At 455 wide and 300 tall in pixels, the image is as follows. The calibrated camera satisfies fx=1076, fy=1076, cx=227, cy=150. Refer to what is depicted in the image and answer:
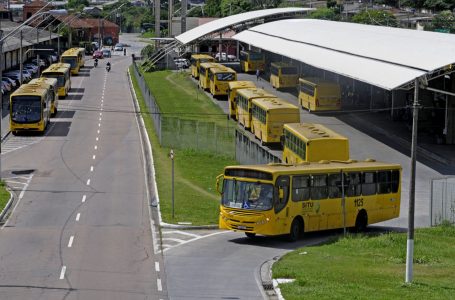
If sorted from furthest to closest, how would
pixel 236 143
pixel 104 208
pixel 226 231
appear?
pixel 236 143 → pixel 104 208 → pixel 226 231

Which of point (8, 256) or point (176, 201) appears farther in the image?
point (176, 201)

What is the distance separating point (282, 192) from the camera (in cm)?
3797

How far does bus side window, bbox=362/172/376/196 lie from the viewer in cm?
4112

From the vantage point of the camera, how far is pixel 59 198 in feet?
157

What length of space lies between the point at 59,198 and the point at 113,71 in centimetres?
9164

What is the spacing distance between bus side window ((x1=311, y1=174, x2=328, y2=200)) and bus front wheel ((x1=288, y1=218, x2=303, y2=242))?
1.06m

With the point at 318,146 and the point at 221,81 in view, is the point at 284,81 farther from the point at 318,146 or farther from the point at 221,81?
the point at 318,146

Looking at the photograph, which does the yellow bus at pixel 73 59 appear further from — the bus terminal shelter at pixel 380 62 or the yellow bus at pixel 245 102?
the yellow bus at pixel 245 102

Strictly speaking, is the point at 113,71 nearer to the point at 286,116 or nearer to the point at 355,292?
the point at 286,116

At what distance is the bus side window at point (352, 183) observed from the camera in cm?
4031

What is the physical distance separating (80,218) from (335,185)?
10.3m

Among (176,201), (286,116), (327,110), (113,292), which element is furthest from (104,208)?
(327,110)

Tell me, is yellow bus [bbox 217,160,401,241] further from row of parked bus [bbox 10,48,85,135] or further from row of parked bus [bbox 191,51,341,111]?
row of parked bus [bbox 191,51,341,111]

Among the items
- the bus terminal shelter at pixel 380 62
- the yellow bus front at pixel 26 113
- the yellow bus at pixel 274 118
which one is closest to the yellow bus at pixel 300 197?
the bus terminal shelter at pixel 380 62
